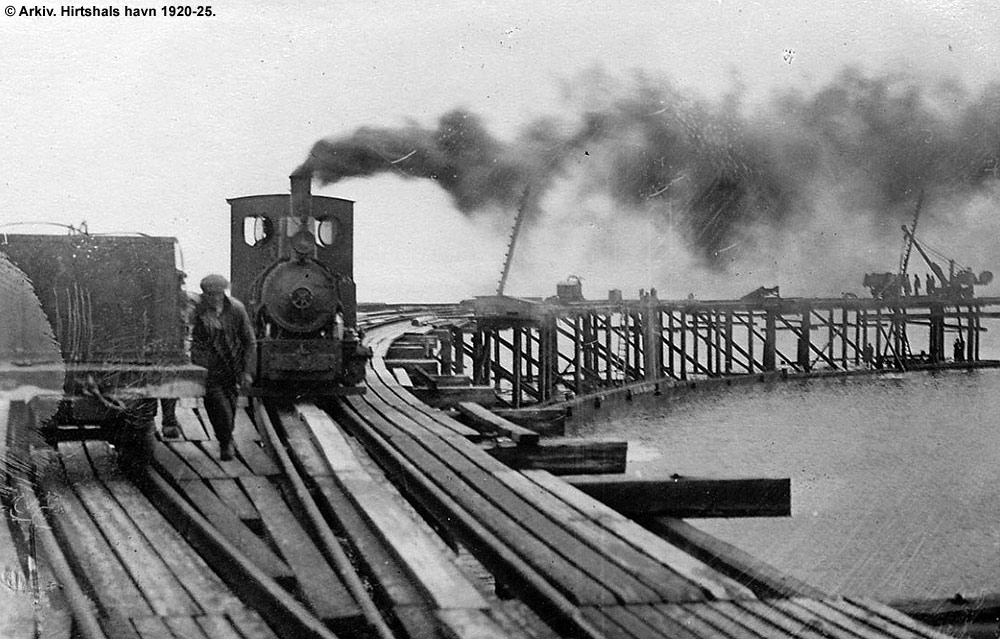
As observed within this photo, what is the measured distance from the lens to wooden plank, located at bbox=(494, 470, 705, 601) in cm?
305

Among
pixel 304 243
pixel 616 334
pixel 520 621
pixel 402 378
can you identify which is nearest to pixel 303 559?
pixel 520 621

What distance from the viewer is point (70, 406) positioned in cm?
495

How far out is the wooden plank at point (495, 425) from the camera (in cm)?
526

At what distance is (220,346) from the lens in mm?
5496

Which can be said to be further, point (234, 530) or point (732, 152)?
point (732, 152)

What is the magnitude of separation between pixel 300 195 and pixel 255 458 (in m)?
2.92

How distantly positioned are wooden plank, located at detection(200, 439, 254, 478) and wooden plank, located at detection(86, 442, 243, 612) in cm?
54

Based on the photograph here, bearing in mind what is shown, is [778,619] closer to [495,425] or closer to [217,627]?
[217,627]

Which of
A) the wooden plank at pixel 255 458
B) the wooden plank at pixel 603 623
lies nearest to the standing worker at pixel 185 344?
the wooden plank at pixel 255 458

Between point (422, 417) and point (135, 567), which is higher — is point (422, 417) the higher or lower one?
the higher one

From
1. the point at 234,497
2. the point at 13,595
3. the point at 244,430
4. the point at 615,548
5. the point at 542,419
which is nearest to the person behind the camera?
the point at 13,595

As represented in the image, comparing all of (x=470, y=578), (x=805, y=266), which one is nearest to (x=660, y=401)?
(x=805, y=266)

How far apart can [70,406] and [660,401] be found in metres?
20.2

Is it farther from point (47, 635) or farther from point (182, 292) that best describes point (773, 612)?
point (182, 292)
